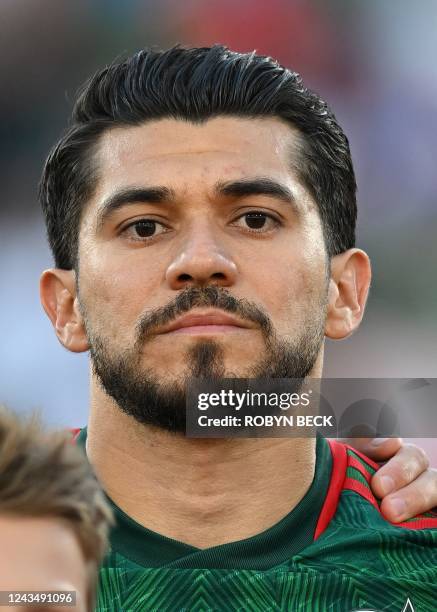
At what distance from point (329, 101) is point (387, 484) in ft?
11.4

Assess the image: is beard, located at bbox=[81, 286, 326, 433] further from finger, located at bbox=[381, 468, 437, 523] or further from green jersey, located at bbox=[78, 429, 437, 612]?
finger, located at bbox=[381, 468, 437, 523]

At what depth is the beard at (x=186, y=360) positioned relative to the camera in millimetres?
2053

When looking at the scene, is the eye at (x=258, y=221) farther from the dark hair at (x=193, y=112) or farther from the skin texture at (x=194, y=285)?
the dark hair at (x=193, y=112)

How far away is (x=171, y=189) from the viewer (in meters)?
2.21

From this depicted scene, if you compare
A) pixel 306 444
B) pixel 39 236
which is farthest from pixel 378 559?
pixel 39 236

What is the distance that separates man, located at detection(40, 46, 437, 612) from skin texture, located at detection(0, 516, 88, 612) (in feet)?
2.18

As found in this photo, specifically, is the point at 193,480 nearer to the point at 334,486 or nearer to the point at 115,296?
the point at 334,486

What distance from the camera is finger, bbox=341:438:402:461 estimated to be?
8.27ft

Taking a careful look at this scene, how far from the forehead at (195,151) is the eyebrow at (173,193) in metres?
0.02

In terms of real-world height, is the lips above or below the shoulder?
above

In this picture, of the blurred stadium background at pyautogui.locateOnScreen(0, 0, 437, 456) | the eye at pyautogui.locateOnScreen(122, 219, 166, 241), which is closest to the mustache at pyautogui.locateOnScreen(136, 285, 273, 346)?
the eye at pyautogui.locateOnScreen(122, 219, 166, 241)

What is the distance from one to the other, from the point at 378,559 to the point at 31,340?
9.59 feet

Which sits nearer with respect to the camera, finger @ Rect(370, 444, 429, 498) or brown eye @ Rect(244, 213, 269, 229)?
brown eye @ Rect(244, 213, 269, 229)

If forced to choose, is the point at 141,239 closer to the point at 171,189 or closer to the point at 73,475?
the point at 171,189
